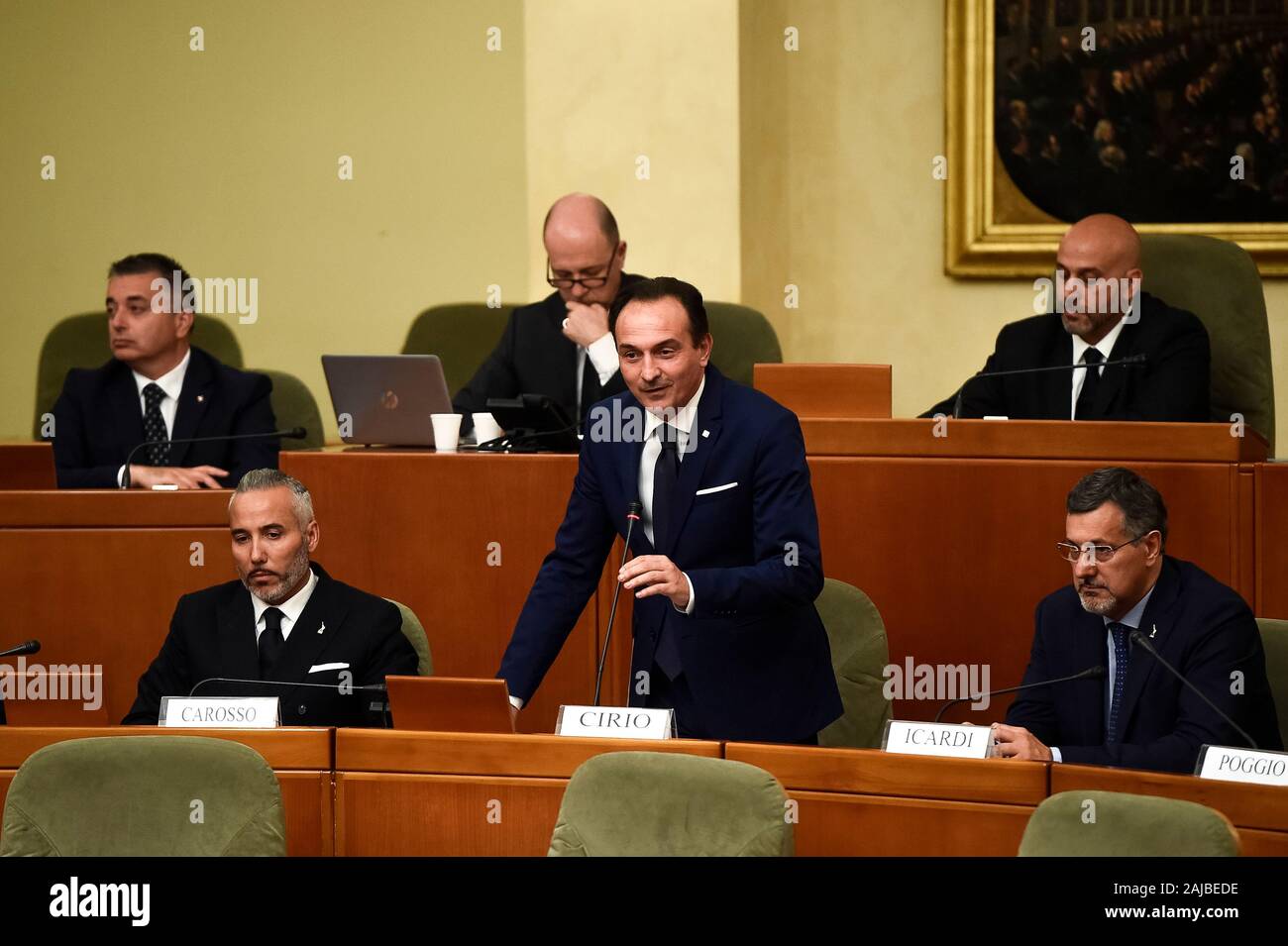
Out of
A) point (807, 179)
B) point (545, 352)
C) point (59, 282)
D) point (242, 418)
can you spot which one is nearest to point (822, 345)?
point (807, 179)

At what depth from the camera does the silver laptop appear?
14.1 ft

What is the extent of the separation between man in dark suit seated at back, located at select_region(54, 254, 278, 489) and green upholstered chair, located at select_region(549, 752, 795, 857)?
2.13m

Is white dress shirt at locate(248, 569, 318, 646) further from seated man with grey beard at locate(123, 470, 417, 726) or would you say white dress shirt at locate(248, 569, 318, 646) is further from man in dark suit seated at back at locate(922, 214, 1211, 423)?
man in dark suit seated at back at locate(922, 214, 1211, 423)

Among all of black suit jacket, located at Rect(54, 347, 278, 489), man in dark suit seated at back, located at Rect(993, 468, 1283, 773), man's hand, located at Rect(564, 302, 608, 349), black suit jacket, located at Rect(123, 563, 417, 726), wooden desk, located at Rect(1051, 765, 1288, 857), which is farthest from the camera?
black suit jacket, located at Rect(54, 347, 278, 489)

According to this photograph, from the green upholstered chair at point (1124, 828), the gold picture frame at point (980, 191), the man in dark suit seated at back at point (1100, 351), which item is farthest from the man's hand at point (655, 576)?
the gold picture frame at point (980, 191)

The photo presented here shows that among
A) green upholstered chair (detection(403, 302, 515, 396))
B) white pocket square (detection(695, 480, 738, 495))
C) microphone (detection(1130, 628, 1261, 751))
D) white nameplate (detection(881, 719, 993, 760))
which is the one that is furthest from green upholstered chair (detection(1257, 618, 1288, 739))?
green upholstered chair (detection(403, 302, 515, 396))

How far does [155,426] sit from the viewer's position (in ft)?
15.8

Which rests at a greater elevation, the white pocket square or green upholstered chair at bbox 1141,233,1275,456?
green upholstered chair at bbox 1141,233,1275,456

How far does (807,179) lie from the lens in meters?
6.45

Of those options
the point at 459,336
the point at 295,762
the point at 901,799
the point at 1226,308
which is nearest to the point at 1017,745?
the point at 901,799

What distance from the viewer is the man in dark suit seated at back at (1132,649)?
10.7 ft

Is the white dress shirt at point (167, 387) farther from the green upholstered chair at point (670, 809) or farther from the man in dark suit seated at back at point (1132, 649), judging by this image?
the man in dark suit seated at back at point (1132, 649)

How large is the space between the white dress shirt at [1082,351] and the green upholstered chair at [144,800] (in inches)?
→ 97.1

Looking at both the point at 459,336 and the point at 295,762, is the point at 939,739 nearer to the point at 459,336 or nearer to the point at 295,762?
the point at 295,762
